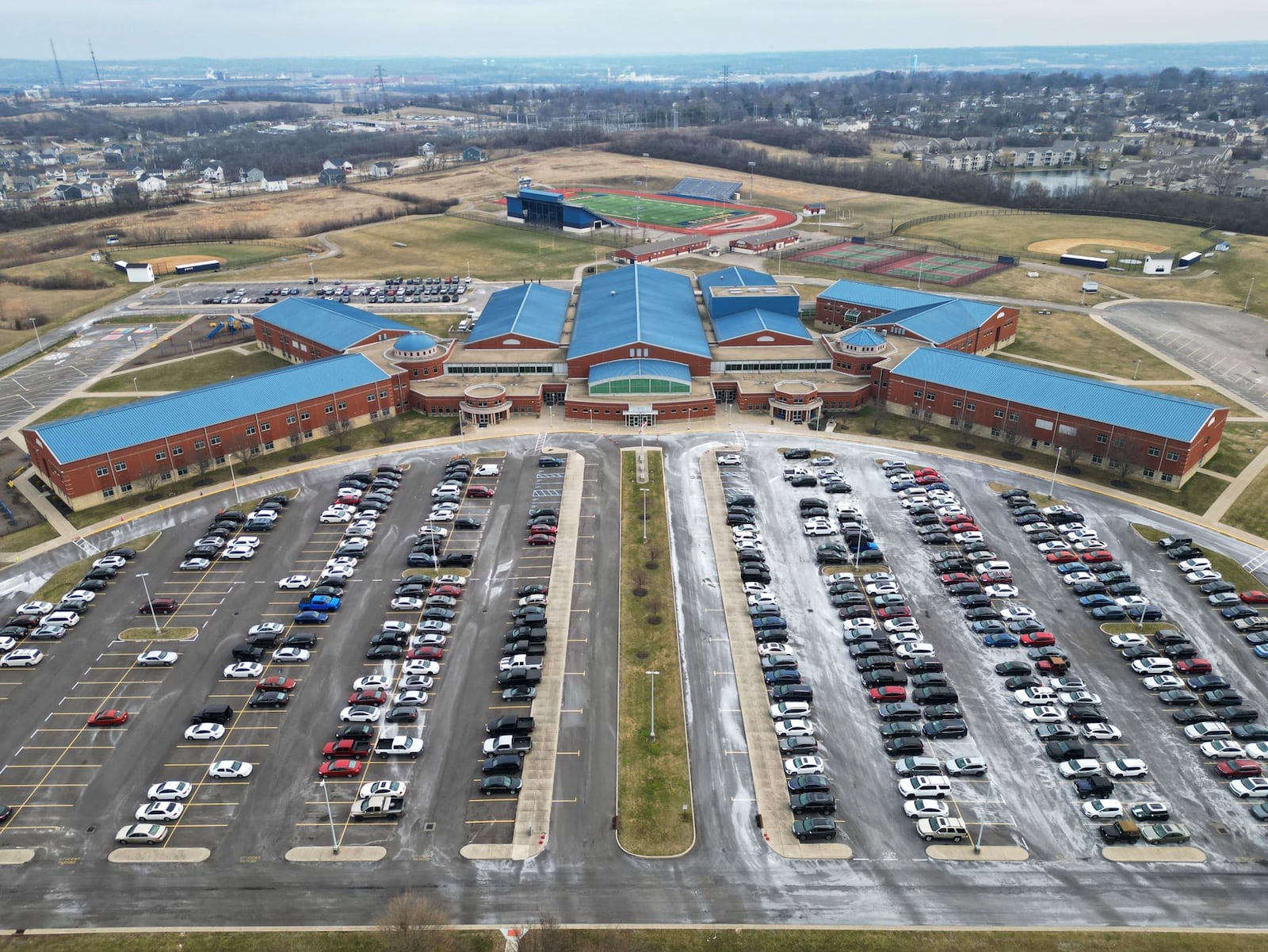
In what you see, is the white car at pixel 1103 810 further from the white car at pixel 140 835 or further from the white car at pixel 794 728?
the white car at pixel 140 835

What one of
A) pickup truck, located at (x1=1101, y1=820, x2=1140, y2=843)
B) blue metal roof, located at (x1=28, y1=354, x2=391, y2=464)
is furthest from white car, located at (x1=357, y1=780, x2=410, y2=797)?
blue metal roof, located at (x1=28, y1=354, x2=391, y2=464)

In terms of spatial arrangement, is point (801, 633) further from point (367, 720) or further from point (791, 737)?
point (367, 720)

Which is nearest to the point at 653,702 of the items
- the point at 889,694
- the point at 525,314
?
the point at 889,694

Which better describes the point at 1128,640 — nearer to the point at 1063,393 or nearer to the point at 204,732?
the point at 1063,393

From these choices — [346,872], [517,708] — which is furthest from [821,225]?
[346,872]

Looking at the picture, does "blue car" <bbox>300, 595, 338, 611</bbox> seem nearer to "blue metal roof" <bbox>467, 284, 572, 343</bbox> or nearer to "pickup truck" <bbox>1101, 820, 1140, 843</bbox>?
"blue metal roof" <bbox>467, 284, 572, 343</bbox>

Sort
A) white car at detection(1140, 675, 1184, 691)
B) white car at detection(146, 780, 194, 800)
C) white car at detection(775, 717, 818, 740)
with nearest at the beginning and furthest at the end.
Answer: white car at detection(146, 780, 194, 800) → white car at detection(775, 717, 818, 740) → white car at detection(1140, 675, 1184, 691)

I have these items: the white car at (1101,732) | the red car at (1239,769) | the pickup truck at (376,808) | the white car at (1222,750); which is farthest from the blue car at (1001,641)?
the pickup truck at (376,808)
